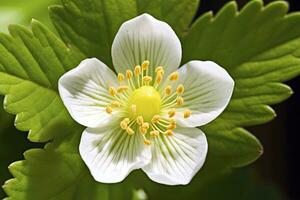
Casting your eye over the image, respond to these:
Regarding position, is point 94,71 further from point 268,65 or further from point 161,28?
point 268,65

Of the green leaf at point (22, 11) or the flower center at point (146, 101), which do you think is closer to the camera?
the flower center at point (146, 101)

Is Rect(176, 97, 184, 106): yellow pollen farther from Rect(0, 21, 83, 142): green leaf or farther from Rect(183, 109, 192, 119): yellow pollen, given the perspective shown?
Rect(0, 21, 83, 142): green leaf

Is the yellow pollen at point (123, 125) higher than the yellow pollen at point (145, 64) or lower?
lower

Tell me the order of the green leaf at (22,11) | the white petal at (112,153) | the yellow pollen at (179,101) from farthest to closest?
the green leaf at (22,11) < the yellow pollen at (179,101) < the white petal at (112,153)

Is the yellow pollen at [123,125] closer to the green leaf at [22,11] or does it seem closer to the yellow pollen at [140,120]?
the yellow pollen at [140,120]

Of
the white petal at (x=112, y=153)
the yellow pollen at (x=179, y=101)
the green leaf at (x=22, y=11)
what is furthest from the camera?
the green leaf at (x=22, y=11)

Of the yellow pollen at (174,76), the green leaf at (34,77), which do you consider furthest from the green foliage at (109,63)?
the yellow pollen at (174,76)
